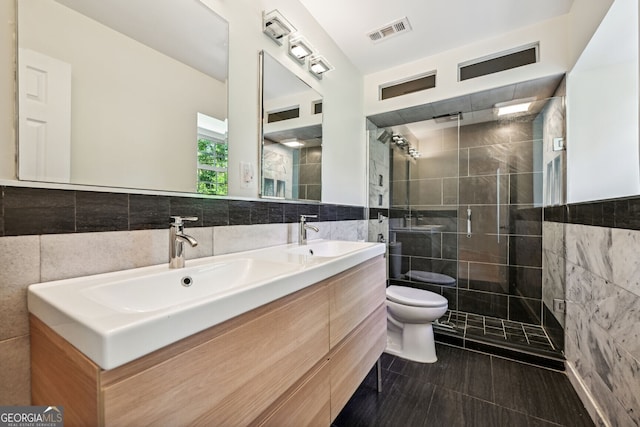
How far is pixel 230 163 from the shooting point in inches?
51.8

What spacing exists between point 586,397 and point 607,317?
1.90ft

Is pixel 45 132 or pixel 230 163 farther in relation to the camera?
pixel 230 163

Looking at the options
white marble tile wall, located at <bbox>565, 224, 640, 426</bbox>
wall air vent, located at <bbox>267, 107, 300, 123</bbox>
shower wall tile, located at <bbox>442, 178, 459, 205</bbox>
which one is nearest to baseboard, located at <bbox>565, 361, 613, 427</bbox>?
white marble tile wall, located at <bbox>565, 224, 640, 426</bbox>

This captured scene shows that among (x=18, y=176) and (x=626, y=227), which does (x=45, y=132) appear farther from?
(x=626, y=227)

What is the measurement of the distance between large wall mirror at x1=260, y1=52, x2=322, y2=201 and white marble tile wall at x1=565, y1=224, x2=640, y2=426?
1.59m

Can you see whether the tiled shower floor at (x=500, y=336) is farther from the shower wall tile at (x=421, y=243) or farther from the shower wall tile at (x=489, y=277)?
the shower wall tile at (x=421, y=243)

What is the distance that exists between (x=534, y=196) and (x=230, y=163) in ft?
8.90

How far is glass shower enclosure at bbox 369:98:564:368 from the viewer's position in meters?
2.34

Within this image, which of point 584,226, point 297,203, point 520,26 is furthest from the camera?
point 520,26

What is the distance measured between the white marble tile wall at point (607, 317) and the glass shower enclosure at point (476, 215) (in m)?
0.58

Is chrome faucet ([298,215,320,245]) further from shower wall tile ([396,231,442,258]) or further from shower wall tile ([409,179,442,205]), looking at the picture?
shower wall tile ([409,179,442,205])

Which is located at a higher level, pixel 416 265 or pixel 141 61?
pixel 141 61

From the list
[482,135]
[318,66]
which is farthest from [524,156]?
[318,66]

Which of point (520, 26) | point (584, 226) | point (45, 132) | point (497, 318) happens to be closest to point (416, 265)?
point (497, 318)
